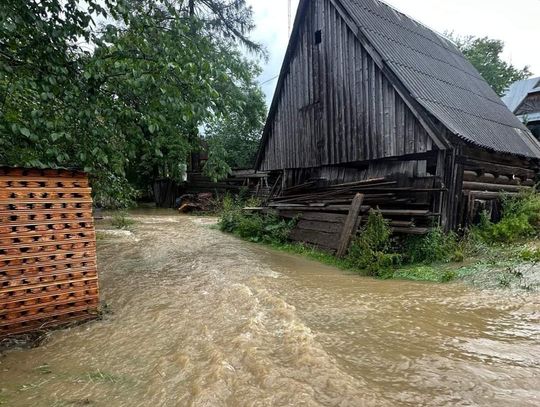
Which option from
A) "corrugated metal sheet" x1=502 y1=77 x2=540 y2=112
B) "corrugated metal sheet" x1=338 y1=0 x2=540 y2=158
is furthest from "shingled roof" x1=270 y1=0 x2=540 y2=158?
"corrugated metal sheet" x1=502 y1=77 x2=540 y2=112

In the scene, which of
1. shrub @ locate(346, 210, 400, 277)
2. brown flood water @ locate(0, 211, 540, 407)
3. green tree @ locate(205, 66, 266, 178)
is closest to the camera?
brown flood water @ locate(0, 211, 540, 407)

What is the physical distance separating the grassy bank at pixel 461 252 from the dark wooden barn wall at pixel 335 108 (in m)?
2.18

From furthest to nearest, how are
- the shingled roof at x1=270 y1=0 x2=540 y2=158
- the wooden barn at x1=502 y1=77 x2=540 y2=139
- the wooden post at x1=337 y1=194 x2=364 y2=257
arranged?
the wooden barn at x1=502 y1=77 x2=540 y2=139
the shingled roof at x1=270 y1=0 x2=540 y2=158
the wooden post at x1=337 y1=194 x2=364 y2=257

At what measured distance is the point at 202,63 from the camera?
4.14 m

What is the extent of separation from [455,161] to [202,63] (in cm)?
595

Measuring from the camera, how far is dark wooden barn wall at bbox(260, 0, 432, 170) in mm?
8219

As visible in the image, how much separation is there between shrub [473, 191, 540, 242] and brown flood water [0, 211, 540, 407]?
340 centimetres

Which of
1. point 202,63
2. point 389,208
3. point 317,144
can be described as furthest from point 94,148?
point 317,144

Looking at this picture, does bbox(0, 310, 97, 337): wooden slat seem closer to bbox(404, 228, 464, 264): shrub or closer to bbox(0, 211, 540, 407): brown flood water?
bbox(0, 211, 540, 407): brown flood water

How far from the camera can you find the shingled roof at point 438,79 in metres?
8.01

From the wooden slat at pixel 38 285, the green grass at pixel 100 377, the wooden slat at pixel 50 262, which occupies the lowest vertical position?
the green grass at pixel 100 377

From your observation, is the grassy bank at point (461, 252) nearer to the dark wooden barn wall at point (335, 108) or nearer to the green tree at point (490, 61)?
the dark wooden barn wall at point (335, 108)

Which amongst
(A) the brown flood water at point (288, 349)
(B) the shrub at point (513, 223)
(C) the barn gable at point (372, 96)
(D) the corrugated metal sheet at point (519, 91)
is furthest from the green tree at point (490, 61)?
(A) the brown flood water at point (288, 349)

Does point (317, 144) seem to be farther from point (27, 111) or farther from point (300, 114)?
point (27, 111)
